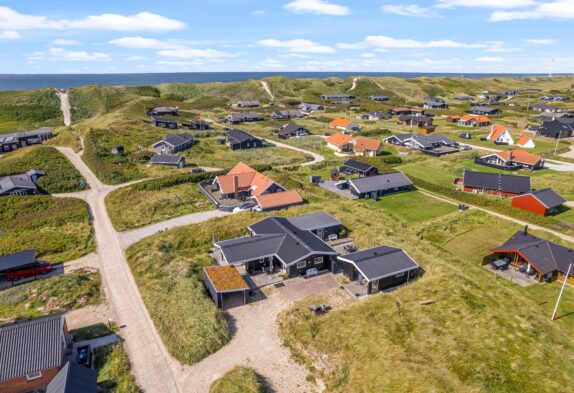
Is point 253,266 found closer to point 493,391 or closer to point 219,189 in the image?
point 493,391

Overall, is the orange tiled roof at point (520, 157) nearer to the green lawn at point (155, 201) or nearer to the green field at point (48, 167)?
the green lawn at point (155, 201)

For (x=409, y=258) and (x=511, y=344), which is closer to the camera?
(x=511, y=344)

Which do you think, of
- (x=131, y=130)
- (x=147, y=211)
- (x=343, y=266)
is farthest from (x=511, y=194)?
(x=131, y=130)

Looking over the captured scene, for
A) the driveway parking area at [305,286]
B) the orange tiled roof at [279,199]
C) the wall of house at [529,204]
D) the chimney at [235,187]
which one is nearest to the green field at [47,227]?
the chimney at [235,187]

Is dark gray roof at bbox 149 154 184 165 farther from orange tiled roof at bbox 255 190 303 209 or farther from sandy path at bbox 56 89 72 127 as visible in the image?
Result: sandy path at bbox 56 89 72 127

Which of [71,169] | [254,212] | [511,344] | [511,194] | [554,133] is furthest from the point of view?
[554,133]

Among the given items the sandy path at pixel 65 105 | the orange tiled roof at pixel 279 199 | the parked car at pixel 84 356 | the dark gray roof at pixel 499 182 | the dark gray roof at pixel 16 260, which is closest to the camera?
the parked car at pixel 84 356

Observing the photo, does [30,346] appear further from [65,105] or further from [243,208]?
[65,105]

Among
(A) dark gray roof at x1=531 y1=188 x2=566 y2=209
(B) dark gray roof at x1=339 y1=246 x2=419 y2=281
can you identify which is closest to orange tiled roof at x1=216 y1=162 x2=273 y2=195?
(B) dark gray roof at x1=339 y1=246 x2=419 y2=281
